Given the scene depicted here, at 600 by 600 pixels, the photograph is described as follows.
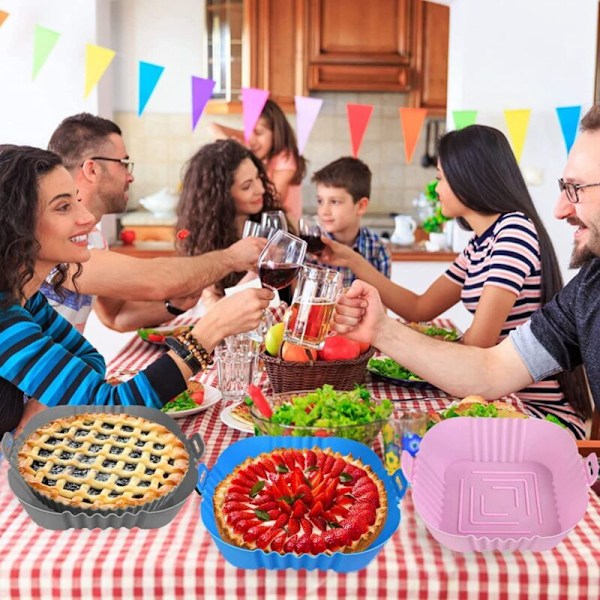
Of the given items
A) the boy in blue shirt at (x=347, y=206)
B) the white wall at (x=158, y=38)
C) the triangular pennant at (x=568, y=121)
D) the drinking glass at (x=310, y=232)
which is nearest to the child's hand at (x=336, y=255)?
the drinking glass at (x=310, y=232)

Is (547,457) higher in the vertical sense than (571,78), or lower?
lower

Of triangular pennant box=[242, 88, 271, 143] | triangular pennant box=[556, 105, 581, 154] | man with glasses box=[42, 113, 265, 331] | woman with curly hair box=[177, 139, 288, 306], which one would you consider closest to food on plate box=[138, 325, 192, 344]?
man with glasses box=[42, 113, 265, 331]

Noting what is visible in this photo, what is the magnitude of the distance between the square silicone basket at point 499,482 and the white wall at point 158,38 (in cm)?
441

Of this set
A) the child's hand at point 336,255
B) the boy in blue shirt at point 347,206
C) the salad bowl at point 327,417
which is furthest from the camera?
the boy in blue shirt at point 347,206

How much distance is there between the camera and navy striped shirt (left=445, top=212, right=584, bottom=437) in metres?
2.28

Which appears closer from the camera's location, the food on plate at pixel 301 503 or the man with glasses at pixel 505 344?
the food on plate at pixel 301 503

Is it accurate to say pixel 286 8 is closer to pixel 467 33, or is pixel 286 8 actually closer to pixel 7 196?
pixel 467 33

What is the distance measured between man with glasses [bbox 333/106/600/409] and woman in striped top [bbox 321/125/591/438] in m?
0.38

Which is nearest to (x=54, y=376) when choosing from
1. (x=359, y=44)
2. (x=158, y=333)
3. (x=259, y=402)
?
(x=259, y=402)

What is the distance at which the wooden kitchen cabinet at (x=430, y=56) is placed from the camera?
5.05 meters

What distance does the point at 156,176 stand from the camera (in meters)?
5.52

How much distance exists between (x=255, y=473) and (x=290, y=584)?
0.60 ft

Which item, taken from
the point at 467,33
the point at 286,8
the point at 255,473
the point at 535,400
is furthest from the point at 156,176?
the point at 255,473

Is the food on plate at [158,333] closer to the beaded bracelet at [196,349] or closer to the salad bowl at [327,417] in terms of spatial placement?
the beaded bracelet at [196,349]
